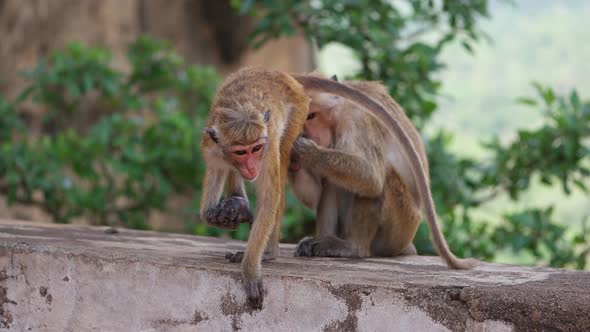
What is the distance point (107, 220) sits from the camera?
7438 mm

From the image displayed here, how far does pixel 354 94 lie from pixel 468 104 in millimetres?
9011

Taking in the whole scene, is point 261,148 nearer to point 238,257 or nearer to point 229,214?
point 229,214

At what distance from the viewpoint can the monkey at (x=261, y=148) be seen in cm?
348

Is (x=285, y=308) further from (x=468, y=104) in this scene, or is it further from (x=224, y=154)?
(x=468, y=104)

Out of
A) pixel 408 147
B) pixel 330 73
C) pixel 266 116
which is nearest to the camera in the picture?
pixel 266 116

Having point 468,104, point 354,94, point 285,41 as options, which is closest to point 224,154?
point 354,94

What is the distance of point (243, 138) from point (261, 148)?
0.35 feet

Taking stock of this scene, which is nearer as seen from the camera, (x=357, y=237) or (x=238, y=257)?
(x=238, y=257)

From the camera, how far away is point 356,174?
4.24m

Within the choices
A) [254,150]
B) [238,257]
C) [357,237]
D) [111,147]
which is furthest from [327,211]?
[111,147]

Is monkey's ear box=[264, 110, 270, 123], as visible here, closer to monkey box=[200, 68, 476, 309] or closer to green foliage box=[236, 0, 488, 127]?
monkey box=[200, 68, 476, 309]

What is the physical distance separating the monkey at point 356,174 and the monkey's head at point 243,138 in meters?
0.74

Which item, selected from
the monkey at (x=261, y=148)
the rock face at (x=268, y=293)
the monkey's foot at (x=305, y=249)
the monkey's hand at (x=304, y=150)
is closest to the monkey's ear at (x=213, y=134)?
the monkey at (x=261, y=148)

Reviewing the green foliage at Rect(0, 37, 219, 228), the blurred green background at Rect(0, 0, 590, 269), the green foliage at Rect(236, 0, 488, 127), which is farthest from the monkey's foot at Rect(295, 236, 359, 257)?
the green foliage at Rect(0, 37, 219, 228)
